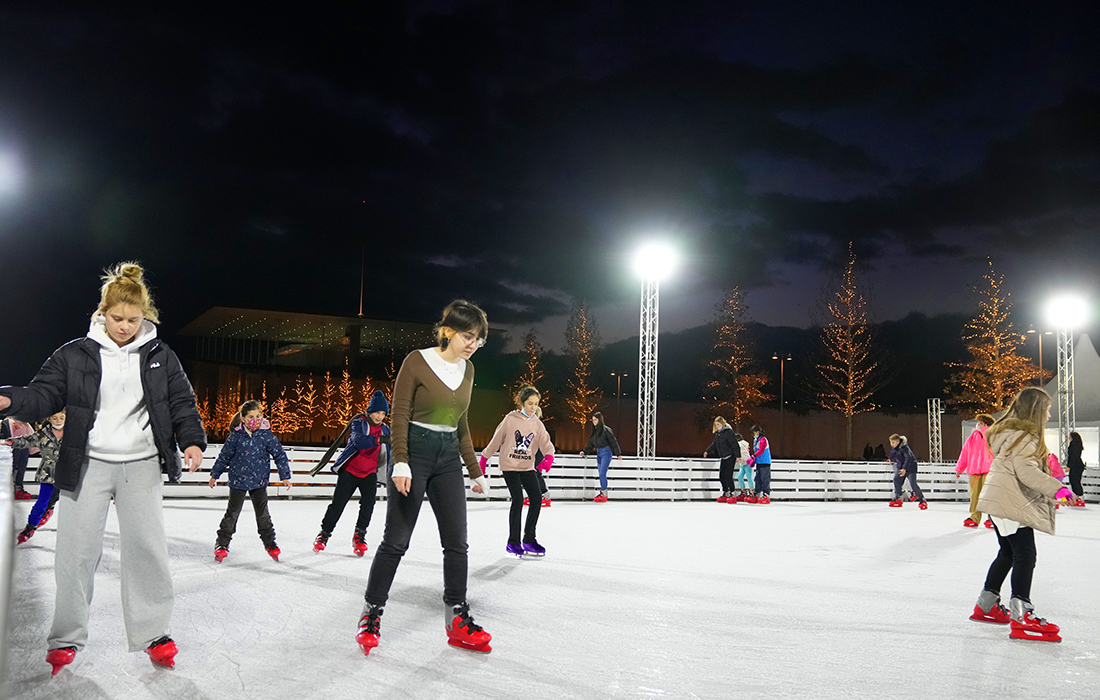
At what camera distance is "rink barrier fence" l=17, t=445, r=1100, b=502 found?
600 inches

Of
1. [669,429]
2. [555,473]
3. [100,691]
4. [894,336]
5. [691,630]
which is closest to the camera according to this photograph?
[100,691]

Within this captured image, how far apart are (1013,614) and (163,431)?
4340 millimetres

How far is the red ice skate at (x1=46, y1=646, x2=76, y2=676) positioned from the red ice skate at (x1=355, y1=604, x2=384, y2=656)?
1132 mm

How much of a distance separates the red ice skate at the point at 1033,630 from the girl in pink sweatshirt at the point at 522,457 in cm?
376

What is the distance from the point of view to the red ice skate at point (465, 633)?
368 centimetres

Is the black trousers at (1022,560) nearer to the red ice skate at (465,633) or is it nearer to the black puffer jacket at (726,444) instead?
the red ice skate at (465,633)

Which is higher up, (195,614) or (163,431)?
(163,431)

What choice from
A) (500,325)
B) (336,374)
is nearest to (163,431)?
(336,374)

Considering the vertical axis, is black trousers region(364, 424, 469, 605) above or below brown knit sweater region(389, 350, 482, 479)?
below

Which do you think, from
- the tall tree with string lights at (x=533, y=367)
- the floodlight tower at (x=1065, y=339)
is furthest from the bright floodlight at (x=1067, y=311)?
the tall tree with string lights at (x=533, y=367)

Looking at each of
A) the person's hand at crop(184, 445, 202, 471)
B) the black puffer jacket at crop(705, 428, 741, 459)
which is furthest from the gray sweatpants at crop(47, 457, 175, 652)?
the black puffer jacket at crop(705, 428, 741, 459)

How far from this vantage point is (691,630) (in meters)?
4.28

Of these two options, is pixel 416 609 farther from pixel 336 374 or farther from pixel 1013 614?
pixel 336 374

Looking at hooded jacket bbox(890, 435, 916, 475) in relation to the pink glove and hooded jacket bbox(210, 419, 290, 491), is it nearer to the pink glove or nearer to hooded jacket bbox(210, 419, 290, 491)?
the pink glove
